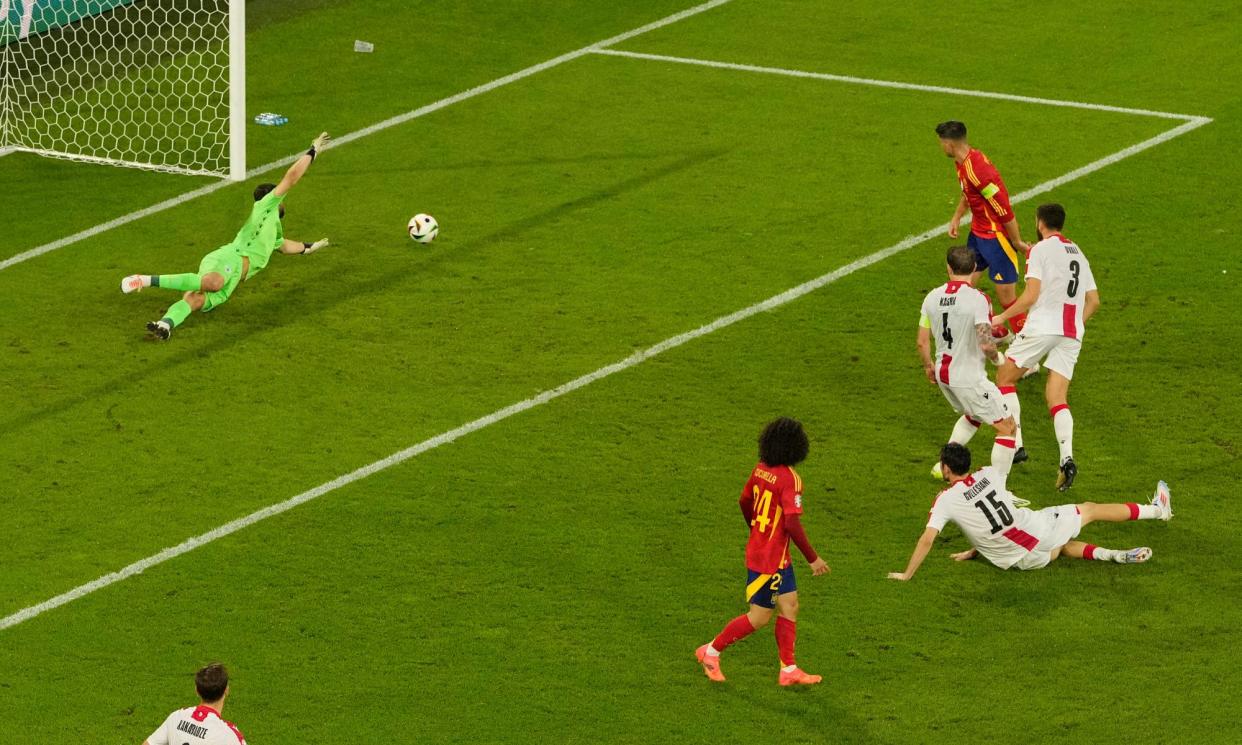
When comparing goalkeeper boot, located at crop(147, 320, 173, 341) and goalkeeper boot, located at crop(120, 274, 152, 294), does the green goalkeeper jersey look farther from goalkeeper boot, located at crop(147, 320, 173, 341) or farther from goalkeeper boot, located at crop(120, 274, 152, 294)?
goalkeeper boot, located at crop(147, 320, 173, 341)

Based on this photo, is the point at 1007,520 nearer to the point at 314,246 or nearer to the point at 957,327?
the point at 957,327

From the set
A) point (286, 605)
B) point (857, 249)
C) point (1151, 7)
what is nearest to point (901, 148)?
point (857, 249)

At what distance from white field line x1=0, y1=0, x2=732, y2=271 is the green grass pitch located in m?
0.19

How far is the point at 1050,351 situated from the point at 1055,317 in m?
0.31

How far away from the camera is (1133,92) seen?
21891mm

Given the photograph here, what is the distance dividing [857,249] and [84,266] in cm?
684

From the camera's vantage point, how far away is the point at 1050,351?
47.3 feet

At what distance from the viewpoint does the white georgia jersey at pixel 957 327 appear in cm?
1348

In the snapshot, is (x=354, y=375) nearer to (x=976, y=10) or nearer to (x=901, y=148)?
(x=901, y=148)

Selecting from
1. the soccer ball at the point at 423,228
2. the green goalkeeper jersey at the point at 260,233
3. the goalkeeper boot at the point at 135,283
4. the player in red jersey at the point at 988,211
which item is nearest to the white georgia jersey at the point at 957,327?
the player in red jersey at the point at 988,211

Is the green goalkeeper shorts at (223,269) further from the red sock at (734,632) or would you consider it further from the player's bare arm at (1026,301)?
the red sock at (734,632)

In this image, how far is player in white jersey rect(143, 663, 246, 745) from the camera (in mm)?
9641

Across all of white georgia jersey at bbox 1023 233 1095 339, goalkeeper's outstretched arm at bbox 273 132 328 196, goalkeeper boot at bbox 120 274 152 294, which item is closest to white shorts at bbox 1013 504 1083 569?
white georgia jersey at bbox 1023 233 1095 339

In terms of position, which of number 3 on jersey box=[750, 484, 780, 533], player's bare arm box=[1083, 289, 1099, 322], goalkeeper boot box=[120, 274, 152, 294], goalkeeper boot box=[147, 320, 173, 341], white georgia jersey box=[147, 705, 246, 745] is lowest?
goalkeeper boot box=[147, 320, 173, 341]
